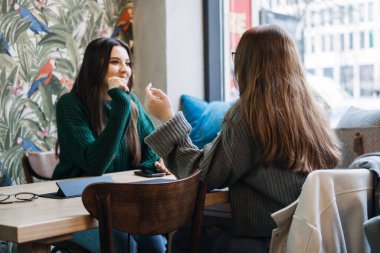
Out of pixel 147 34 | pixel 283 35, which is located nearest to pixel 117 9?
pixel 147 34

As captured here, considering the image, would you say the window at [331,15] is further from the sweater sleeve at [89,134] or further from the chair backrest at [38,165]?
the chair backrest at [38,165]

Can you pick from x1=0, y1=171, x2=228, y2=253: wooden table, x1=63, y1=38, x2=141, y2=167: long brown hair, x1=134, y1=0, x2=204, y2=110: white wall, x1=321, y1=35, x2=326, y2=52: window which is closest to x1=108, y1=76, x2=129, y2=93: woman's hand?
x1=63, y1=38, x2=141, y2=167: long brown hair

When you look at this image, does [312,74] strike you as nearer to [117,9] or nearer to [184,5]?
[184,5]

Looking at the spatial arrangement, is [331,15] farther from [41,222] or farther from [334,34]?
[41,222]

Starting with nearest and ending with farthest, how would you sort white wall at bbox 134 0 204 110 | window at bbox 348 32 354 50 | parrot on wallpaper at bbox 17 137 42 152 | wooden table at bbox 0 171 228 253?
wooden table at bbox 0 171 228 253, parrot on wallpaper at bbox 17 137 42 152, window at bbox 348 32 354 50, white wall at bbox 134 0 204 110

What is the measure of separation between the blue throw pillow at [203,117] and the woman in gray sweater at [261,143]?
57.3 inches

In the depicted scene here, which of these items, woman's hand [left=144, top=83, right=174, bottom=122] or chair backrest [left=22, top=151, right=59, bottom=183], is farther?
chair backrest [left=22, top=151, right=59, bottom=183]

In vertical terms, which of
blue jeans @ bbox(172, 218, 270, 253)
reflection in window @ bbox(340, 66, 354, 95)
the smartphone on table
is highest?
reflection in window @ bbox(340, 66, 354, 95)

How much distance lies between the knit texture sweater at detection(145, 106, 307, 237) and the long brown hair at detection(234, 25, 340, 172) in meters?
0.03

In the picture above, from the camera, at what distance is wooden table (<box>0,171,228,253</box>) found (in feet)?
4.35

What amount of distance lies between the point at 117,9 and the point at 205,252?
226 cm

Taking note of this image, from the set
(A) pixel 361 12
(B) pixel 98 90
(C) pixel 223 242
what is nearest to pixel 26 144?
(B) pixel 98 90

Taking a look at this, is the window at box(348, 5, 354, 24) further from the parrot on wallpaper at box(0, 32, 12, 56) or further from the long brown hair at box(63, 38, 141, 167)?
the parrot on wallpaper at box(0, 32, 12, 56)

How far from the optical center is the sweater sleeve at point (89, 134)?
2.27 meters
